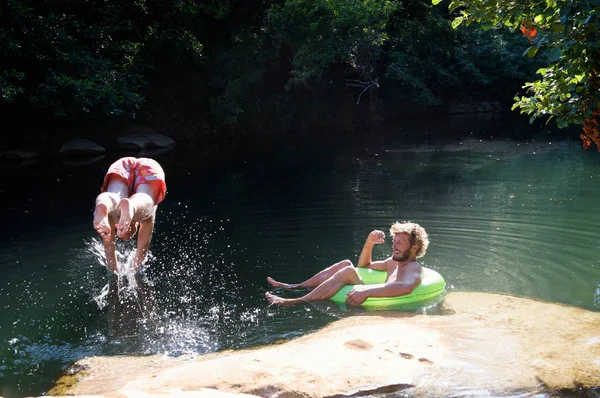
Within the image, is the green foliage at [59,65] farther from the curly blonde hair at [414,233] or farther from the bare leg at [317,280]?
the curly blonde hair at [414,233]

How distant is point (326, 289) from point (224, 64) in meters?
18.8

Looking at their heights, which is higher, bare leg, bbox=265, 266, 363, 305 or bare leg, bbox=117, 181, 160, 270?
bare leg, bbox=117, 181, 160, 270

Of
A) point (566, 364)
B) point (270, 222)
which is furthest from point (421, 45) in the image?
point (566, 364)

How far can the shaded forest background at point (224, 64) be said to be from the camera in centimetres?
1970

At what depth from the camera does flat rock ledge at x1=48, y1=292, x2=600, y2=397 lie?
4.36 meters

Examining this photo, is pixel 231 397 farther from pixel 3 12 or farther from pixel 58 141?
pixel 58 141

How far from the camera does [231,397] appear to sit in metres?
3.76

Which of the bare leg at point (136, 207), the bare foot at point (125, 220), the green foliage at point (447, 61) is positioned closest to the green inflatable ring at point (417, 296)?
the bare leg at point (136, 207)

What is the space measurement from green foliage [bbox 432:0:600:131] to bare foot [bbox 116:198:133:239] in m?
3.23

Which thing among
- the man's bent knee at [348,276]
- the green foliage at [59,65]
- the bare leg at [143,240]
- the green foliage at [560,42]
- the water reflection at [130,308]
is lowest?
the water reflection at [130,308]

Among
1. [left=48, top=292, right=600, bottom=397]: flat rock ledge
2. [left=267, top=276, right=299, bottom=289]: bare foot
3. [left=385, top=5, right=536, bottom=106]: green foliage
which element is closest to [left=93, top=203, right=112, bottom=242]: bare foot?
[left=48, top=292, right=600, bottom=397]: flat rock ledge

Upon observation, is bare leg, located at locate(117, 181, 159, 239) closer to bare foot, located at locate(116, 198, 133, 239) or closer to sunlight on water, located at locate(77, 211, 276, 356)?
bare foot, located at locate(116, 198, 133, 239)

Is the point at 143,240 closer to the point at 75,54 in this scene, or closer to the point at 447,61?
the point at 75,54

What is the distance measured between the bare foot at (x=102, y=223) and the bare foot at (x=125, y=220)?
0.13m
